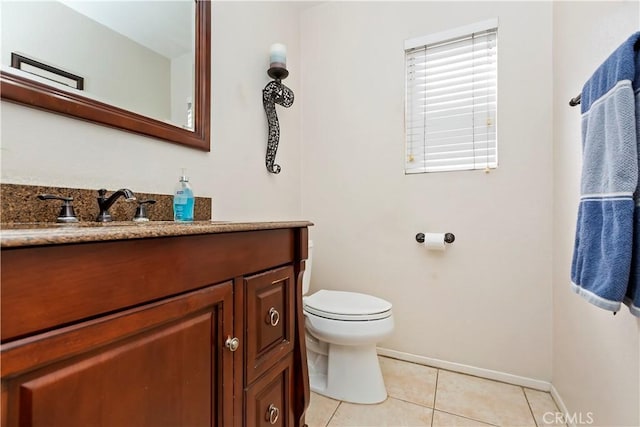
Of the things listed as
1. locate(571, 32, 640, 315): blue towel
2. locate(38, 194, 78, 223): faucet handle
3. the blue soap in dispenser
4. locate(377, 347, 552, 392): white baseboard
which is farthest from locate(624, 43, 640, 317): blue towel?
locate(38, 194, 78, 223): faucet handle

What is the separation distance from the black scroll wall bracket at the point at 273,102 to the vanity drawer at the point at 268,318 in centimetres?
93

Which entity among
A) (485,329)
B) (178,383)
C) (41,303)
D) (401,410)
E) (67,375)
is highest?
(41,303)

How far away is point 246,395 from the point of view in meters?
0.78

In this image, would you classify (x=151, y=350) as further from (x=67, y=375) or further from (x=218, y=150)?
(x=218, y=150)

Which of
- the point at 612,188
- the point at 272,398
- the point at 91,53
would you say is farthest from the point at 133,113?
the point at 612,188

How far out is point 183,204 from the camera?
111cm

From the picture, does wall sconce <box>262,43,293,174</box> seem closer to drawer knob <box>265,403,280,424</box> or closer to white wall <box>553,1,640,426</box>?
drawer knob <box>265,403,280,424</box>

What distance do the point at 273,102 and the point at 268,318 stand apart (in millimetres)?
1270

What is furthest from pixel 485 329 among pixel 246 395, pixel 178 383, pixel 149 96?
pixel 149 96

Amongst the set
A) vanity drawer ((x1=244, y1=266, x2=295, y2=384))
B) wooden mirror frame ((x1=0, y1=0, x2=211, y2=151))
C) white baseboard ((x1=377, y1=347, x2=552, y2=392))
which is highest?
wooden mirror frame ((x1=0, y1=0, x2=211, y2=151))

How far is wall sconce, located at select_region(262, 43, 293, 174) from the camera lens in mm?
1608

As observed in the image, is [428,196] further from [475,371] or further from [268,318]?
[268,318]

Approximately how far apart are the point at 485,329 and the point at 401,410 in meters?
0.66

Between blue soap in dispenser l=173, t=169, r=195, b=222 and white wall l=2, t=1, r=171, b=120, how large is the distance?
0.30 m
